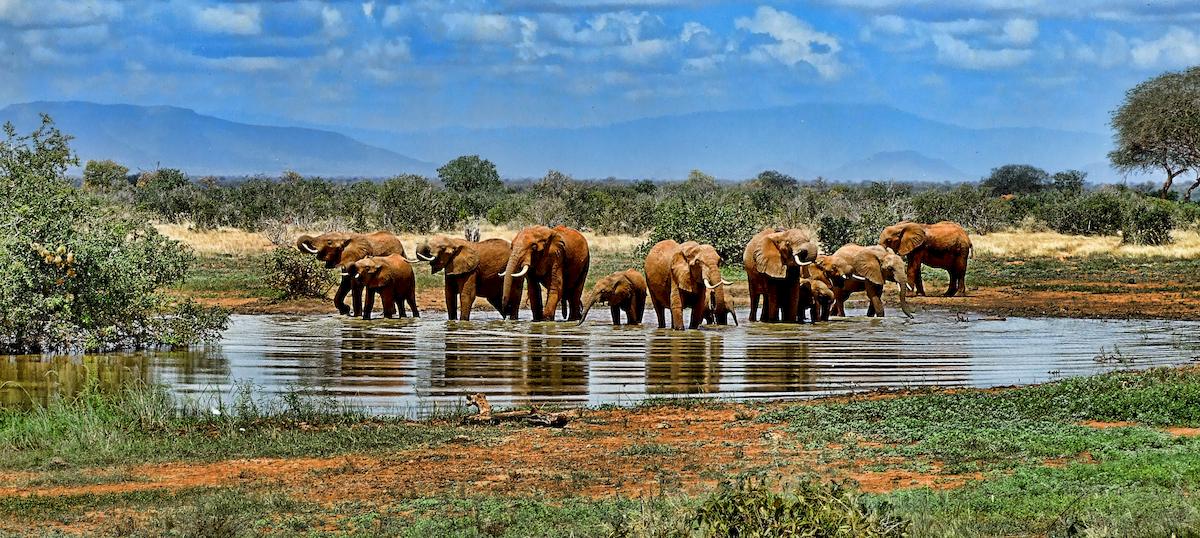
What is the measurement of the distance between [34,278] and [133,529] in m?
Answer: 10.9

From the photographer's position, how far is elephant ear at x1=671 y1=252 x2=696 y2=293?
22781 mm

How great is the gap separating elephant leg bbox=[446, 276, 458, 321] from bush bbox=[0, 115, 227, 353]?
5.68 meters

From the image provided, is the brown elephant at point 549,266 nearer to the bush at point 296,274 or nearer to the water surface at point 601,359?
the water surface at point 601,359

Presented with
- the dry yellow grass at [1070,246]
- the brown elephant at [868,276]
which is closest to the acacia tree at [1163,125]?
the dry yellow grass at [1070,246]

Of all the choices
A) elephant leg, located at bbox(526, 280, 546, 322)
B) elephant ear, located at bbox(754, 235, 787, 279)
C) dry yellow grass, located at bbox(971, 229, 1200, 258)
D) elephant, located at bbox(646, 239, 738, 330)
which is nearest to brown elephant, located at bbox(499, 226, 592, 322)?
elephant leg, located at bbox(526, 280, 546, 322)

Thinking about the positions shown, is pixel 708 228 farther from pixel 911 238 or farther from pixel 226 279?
pixel 226 279

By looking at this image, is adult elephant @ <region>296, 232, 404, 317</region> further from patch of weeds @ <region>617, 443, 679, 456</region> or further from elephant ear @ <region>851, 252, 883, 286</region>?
patch of weeds @ <region>617, 443, 679, 456</region>

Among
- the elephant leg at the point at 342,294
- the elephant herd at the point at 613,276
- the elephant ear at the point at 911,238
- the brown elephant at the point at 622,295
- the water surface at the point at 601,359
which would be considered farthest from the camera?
the elephant ear at the point at 911,238

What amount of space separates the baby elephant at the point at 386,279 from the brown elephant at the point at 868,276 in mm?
7902

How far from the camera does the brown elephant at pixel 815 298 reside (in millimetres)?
25016

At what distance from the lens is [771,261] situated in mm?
24156

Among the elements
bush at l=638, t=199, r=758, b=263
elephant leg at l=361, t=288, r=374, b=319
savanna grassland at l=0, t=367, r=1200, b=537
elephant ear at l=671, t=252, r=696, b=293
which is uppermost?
bush at l=638, t=199, r=758, b=263

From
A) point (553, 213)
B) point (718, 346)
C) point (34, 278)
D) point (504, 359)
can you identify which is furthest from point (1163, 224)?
point (34, 278)

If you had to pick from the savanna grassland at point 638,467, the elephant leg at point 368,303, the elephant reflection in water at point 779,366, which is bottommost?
the savanna grassland at point 638,467
